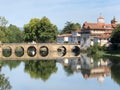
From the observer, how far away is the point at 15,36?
490 ft

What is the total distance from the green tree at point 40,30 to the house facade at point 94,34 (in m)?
8.82

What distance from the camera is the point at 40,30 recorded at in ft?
375

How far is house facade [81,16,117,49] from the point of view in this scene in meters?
104

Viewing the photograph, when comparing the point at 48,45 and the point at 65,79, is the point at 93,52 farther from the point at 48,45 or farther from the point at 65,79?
the point at 65,79

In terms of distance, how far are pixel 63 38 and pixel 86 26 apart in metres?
21.5

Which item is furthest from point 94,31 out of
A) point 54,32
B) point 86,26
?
point 54,32

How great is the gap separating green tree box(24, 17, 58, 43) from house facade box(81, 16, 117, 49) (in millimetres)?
8824

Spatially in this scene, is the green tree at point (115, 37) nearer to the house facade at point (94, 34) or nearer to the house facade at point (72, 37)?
the house facade at point (94, 34)

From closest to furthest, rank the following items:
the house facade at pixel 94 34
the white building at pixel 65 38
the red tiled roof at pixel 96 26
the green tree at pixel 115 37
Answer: the green tree at pixel 115 37 → the house facade at pixel 94 34 → the red tiled roof at pixel 96 26 → the white building at pixel 65 38

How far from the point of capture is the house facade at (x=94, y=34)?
10388 cm

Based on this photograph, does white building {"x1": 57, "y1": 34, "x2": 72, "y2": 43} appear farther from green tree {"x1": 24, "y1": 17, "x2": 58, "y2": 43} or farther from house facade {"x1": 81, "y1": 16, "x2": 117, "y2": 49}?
house facade {"x1": 81, "y1": 16, "x2": 117, "y2": 49}

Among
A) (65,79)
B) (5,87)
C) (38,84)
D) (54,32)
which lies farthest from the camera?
(54,32)

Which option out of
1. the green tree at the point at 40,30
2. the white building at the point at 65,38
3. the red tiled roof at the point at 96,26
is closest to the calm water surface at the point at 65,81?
the red tiled roof at the point at 96,26

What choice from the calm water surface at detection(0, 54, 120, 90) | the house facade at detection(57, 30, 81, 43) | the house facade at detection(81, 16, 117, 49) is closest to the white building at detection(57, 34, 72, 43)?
the house facade at detection(57, 30, 81, 43)
